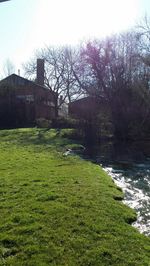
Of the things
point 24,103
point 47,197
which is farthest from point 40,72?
point 47,197

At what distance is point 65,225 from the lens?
17.3 feet

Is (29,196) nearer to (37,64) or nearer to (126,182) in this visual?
(126,182)

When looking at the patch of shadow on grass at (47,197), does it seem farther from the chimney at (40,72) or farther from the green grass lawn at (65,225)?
the chimney at (40,72)

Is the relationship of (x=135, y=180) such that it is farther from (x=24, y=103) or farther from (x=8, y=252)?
(x=24, y=103)

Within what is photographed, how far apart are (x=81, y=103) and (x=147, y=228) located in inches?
1050

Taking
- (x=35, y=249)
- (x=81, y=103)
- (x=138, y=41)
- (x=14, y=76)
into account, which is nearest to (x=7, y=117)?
(x=81, y=103)

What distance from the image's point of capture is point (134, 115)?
28.5 m

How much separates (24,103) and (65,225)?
31142mm

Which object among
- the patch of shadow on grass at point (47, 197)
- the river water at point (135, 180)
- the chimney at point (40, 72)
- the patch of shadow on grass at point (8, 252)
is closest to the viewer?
the patch of shadow on grass at point (8, 252)

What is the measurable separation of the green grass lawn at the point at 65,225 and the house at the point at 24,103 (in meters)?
26.2

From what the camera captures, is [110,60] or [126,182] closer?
[126,182]

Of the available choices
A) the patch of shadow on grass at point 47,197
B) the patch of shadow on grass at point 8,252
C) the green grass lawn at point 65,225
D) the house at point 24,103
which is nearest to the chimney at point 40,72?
the house at point 24,103

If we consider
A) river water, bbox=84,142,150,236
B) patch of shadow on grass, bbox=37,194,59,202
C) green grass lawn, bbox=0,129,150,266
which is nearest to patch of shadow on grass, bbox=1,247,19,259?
green grass lawn, bbox=0,129,150,266

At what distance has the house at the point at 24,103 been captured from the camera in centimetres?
3458
